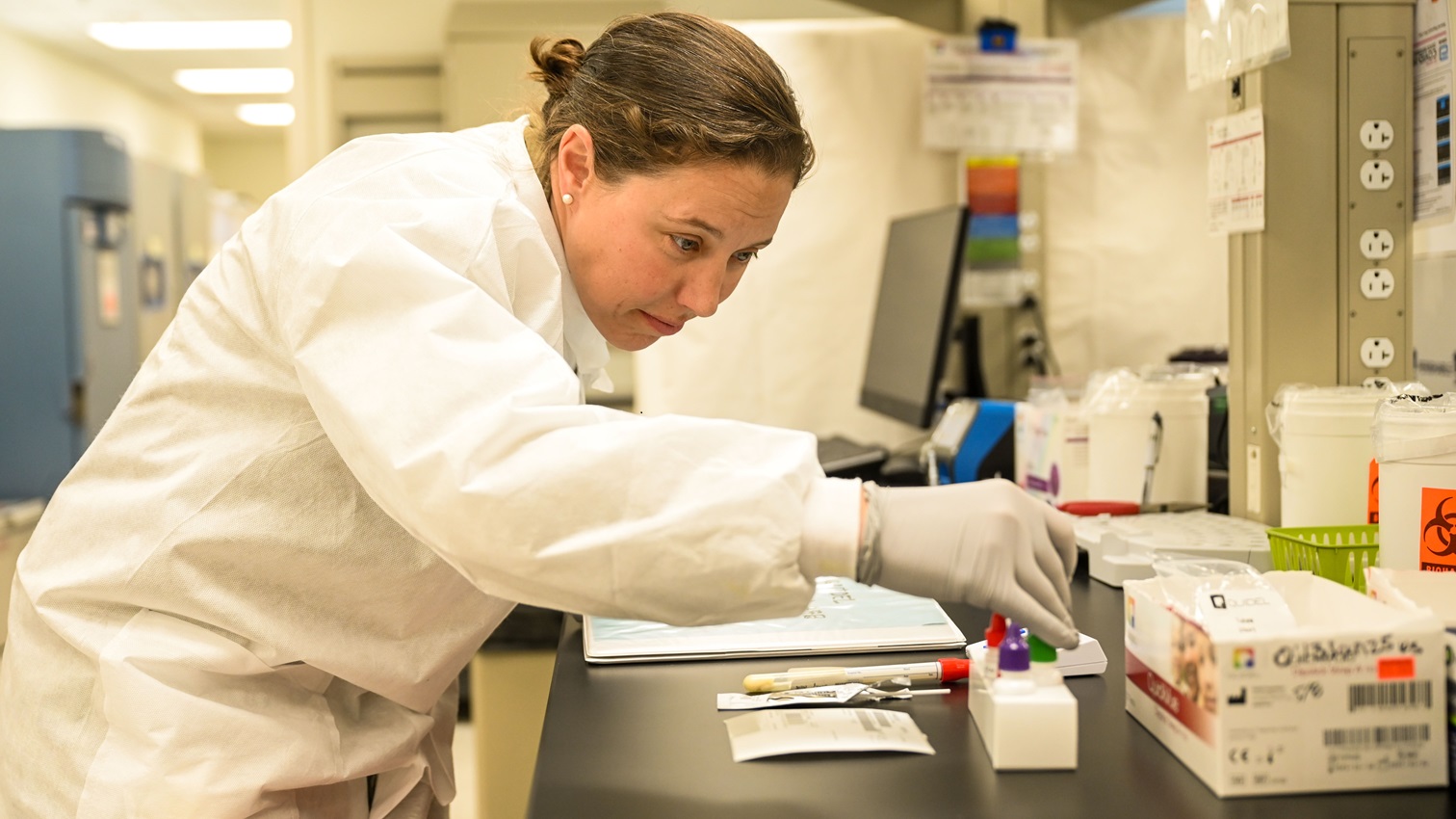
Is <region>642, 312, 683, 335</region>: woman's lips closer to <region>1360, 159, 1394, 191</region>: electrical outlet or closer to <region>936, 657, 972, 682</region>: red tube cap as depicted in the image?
<region>936, 657, 972, 682</region>: red tube cap

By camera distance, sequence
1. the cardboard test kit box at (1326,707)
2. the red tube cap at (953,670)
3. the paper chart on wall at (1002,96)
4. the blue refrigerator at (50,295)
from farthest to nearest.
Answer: the blue refrigerator at (50,295) → the paper chart on wall at (1002,96) → the red tube cap at (953,670) → the cardboard test kit box at (1326,707)

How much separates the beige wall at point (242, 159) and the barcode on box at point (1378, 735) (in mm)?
9531

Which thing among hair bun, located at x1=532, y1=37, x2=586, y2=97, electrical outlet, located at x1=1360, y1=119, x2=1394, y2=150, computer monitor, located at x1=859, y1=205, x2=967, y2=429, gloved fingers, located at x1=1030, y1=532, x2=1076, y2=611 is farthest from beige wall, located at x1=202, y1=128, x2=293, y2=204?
gloved fingers, located at x1=1030, y1=532, x2=1076, y2=611

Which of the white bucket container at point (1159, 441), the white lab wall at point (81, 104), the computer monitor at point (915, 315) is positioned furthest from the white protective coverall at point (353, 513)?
the white lab wall at point (81, 104)

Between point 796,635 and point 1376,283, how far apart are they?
88 cm

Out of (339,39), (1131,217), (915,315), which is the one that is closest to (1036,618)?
(915,315)

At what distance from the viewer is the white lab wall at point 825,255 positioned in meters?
2.79

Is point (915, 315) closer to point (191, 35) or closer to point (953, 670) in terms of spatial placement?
point (953, 670)

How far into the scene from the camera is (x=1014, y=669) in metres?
0.78

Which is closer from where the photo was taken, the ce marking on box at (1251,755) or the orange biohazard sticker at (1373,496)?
the ce marking on box at (1251,755)

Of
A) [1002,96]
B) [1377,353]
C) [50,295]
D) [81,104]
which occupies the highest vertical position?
[81,104]

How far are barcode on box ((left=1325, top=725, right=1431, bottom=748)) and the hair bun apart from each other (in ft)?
2.81

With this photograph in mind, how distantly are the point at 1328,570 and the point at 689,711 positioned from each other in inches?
23.4

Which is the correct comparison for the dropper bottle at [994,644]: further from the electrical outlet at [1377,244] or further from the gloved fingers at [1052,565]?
the electrical outlet at [1377,244]
